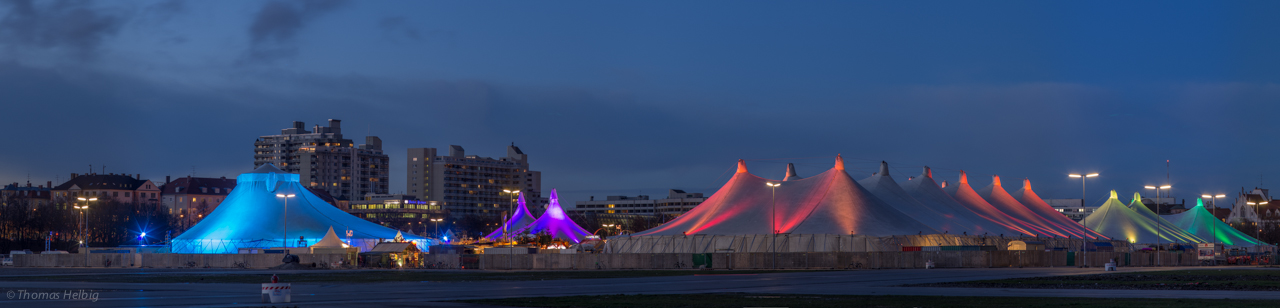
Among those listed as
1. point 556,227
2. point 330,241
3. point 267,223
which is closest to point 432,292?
point 330,241

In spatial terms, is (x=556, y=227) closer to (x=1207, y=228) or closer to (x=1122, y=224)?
(x=1122, y=224)

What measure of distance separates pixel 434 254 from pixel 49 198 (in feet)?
488

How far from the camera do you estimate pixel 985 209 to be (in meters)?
96.2

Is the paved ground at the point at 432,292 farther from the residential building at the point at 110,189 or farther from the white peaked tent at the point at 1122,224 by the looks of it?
the residential building at the point at 110,189

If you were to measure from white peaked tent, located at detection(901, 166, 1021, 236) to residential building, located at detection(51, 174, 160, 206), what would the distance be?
442 feet

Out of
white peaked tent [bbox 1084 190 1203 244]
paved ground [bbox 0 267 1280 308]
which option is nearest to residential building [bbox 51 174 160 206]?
white peaked tent [bbox 1084 190 1203 244]

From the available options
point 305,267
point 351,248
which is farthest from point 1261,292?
point 351,248

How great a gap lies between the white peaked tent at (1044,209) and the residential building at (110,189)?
448ft

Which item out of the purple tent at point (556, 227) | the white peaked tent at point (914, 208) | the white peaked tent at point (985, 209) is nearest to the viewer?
the white peaked tent at point (914, 208)

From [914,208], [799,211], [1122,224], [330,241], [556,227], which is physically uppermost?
[914,208]

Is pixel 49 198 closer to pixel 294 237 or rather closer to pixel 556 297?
pixel 294 237

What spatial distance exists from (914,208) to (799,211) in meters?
11.8

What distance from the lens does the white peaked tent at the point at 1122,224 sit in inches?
4137

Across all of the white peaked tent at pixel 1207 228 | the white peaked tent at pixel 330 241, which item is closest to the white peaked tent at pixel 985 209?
the white peaked tent at pixel 1207 228
